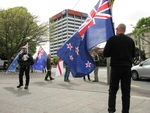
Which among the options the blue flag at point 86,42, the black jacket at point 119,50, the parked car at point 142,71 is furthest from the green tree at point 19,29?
the black jacket at point 119,50

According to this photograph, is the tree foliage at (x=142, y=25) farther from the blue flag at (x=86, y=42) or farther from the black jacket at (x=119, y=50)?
the black jacket at (x=119, y=50)

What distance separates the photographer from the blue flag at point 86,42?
9.98 meters

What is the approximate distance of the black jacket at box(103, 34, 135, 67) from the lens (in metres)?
5.38

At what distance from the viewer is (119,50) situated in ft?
17.7

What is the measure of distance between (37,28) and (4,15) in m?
4.56

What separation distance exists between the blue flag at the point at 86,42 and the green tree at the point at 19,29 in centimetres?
2546

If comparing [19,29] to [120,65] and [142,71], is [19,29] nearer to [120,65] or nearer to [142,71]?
[142,71]

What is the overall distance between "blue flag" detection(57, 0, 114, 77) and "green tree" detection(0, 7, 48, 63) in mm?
25459

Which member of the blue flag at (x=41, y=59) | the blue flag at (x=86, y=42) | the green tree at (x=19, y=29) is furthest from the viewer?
the green tree at (x=19, y=29)

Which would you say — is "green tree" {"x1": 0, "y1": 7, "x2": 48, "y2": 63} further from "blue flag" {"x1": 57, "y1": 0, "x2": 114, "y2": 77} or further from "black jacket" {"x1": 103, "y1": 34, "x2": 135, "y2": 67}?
"black jacket" {"x1": 103, "y1": 34, "x2": 135, "y2": 67}

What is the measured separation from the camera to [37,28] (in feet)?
118

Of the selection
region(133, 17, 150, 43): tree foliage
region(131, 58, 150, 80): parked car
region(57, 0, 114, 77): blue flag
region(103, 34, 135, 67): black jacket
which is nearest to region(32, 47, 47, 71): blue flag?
region(131, 58, 150, 80): parked car

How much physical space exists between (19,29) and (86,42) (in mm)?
25958

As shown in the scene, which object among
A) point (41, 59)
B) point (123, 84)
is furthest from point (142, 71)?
point (123, 84)
